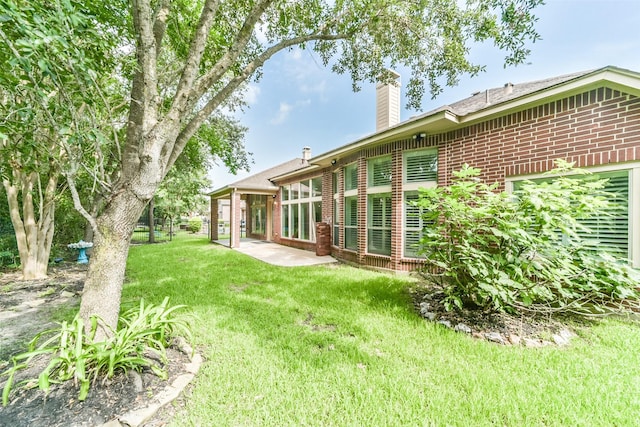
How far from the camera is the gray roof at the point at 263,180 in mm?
12281

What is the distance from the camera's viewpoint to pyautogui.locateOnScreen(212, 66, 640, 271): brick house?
367cm

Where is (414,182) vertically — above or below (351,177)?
below

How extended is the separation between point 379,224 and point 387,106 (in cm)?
433

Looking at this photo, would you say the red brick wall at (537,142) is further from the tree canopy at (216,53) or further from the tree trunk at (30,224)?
→ the tree trunk at (30,224)

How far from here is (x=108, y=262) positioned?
2461 millimetres

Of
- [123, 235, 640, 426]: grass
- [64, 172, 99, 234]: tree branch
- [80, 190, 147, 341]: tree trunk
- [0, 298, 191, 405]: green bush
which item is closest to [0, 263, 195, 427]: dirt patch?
[0, 298, 191, 405]: green bush

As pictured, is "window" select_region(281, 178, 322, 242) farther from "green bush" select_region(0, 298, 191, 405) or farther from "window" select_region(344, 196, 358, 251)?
"green bush" select_region(0, 298, 191, 405)

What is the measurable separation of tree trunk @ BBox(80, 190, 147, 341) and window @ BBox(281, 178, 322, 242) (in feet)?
27.2

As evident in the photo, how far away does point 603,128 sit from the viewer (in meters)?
3.79

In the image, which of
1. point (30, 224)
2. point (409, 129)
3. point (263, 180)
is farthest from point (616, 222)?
point (263, 180)

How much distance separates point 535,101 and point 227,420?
6226mm

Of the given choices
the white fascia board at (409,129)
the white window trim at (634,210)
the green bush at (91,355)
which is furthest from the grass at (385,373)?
the white fascia board at (409,129)

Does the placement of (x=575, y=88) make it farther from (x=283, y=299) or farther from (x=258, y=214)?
(x=258, y=214)

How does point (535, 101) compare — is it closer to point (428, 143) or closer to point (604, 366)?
point (428, 143)
